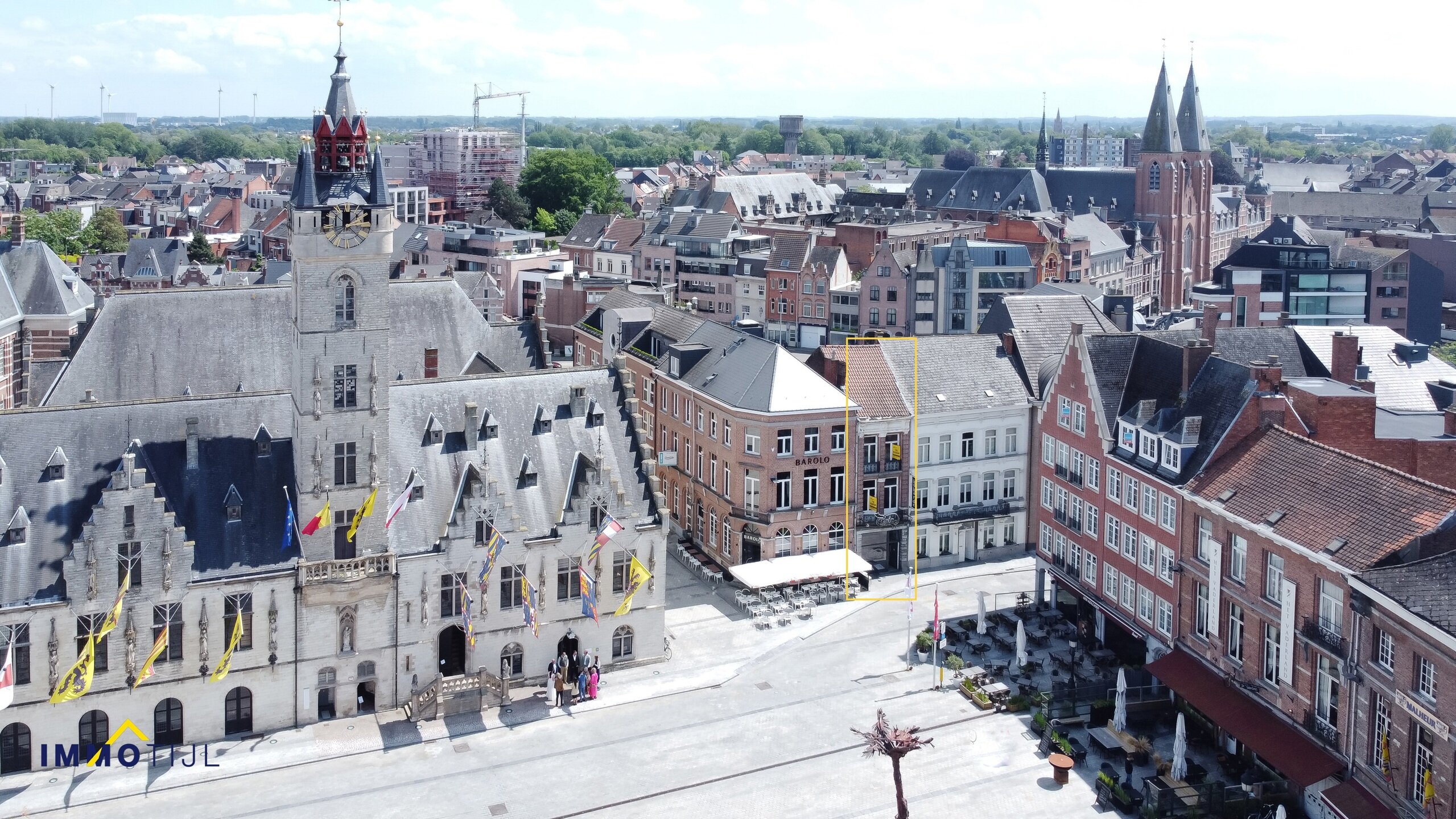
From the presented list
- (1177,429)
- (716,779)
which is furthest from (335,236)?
(1177,429)

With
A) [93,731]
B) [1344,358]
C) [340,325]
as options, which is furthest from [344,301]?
[1344,358]

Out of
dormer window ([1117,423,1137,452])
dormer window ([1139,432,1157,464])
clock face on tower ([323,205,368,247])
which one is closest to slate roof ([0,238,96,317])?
clock face on tower ([323,205,368,247])

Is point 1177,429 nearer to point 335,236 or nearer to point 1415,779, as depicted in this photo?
point 1415,779

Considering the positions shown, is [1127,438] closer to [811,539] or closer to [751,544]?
[811,539]

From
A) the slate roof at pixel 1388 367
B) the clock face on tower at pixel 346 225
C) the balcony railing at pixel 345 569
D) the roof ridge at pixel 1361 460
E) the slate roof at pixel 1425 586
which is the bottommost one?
the balcony railing at pixel 345 569

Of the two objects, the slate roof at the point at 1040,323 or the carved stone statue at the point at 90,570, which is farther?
the slate roof at the point at 1040,323

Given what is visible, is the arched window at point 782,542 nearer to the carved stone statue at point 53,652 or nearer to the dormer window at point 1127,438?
the dormer window at point 1127,438

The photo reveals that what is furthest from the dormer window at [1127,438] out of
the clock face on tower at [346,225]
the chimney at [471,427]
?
the clock face on tower at [346,225]
